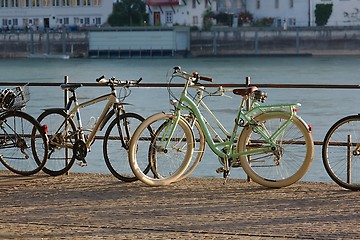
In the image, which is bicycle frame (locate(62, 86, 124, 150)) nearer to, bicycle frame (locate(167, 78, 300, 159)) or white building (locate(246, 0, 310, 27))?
bicycle frame (locate(167, 78, 300, 159))

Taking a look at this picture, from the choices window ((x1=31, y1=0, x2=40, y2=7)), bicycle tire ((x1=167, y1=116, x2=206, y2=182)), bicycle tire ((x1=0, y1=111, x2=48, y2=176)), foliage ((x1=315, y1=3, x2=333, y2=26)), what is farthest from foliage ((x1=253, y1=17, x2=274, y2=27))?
bicycle tire ((x1=167, y1=116, x2=206, y2=182))

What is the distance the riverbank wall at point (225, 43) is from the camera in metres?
73.1

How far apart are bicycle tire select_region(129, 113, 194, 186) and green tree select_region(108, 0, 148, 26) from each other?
7268cm

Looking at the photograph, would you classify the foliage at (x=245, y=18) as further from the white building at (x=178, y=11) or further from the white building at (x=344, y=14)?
the white building at (x=344, y=14)

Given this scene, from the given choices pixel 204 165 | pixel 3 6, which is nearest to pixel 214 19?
pixel 3 6

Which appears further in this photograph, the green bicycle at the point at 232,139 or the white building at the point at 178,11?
the white building at the point at 178,11

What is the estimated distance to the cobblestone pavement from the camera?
14.0 feet

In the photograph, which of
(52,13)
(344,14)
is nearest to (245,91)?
(344,14)

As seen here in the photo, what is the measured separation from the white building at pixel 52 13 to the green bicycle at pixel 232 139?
74.2 metres

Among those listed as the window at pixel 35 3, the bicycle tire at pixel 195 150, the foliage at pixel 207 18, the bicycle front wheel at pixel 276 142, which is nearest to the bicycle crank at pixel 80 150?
the bicycle tire at pixel 195 150

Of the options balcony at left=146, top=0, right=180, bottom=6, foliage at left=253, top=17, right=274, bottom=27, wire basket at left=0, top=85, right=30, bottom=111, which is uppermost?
wire basket at left=0, top=85, right=30, bottom=111

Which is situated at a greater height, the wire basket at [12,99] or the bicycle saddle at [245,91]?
the bicycle saddle at [245,91]

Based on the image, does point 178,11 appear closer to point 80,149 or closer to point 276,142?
point 80,149

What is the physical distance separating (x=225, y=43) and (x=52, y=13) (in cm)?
1728
